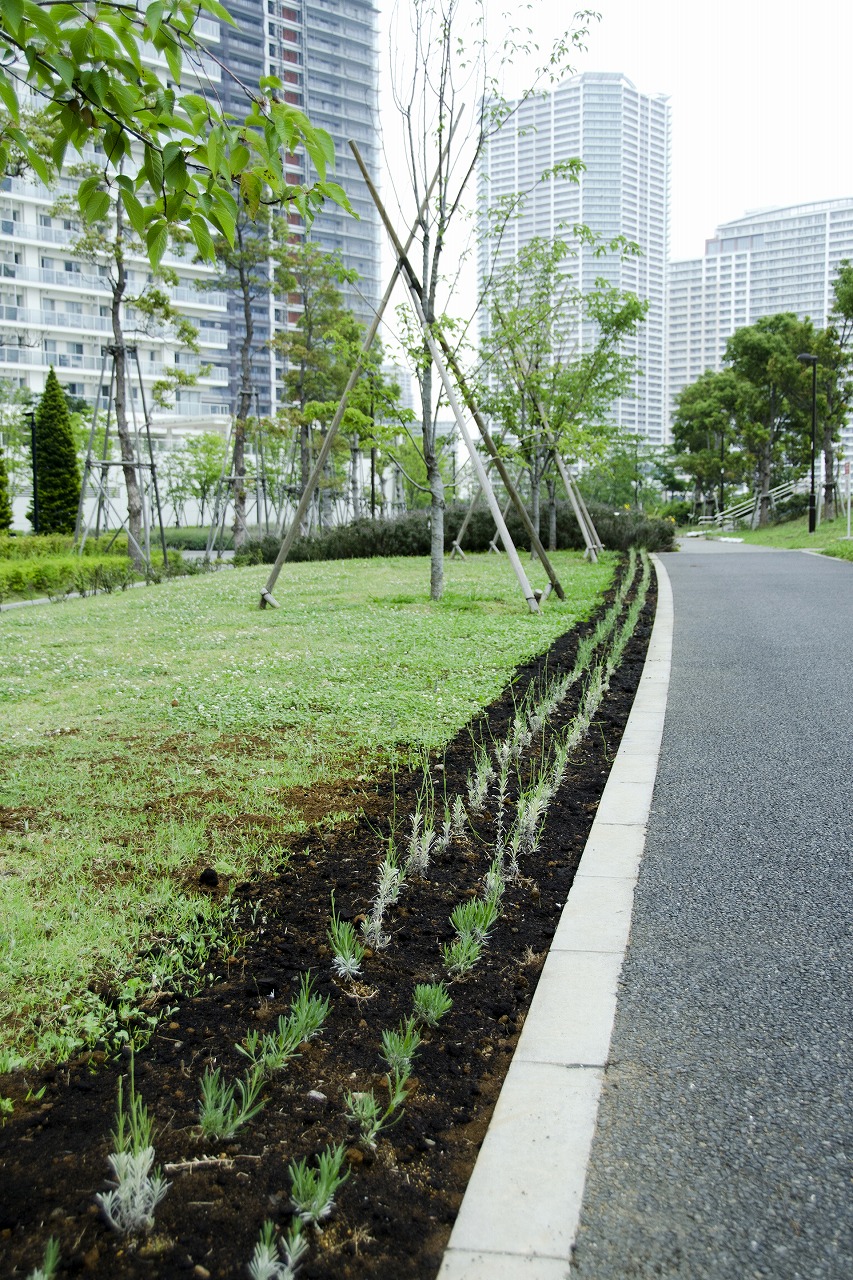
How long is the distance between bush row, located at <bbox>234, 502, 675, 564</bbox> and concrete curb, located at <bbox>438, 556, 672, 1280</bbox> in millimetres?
19325

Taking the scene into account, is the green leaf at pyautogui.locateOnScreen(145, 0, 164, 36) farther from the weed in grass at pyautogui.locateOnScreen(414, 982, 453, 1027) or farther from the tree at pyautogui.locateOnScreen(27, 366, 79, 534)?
the tree at pyautogui.locateOnScreen(27, 366, 79, 534)

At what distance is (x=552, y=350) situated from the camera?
17812mm

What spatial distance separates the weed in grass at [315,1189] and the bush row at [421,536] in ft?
68.5

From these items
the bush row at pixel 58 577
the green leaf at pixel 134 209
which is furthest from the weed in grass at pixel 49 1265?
the bush row at pixel 58 577

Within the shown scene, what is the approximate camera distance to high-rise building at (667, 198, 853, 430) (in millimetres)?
82062

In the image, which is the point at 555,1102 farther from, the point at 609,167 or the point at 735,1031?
the point at 609,167

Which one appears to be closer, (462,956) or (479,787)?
(462,956)

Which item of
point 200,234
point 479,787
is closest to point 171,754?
point 479,787

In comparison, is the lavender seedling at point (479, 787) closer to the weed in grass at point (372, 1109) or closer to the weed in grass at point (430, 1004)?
the weed in grass at point (430, 1004)

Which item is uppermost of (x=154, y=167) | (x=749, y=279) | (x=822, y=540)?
(x=749, y=279)

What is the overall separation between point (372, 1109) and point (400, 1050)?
0.19 metres

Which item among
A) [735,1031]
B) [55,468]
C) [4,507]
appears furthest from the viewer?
[55,468]

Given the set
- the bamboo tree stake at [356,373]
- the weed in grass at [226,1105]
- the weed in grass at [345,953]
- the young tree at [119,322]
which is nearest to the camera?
the weed in grass at [226,1105]

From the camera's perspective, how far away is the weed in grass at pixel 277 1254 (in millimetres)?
1510
